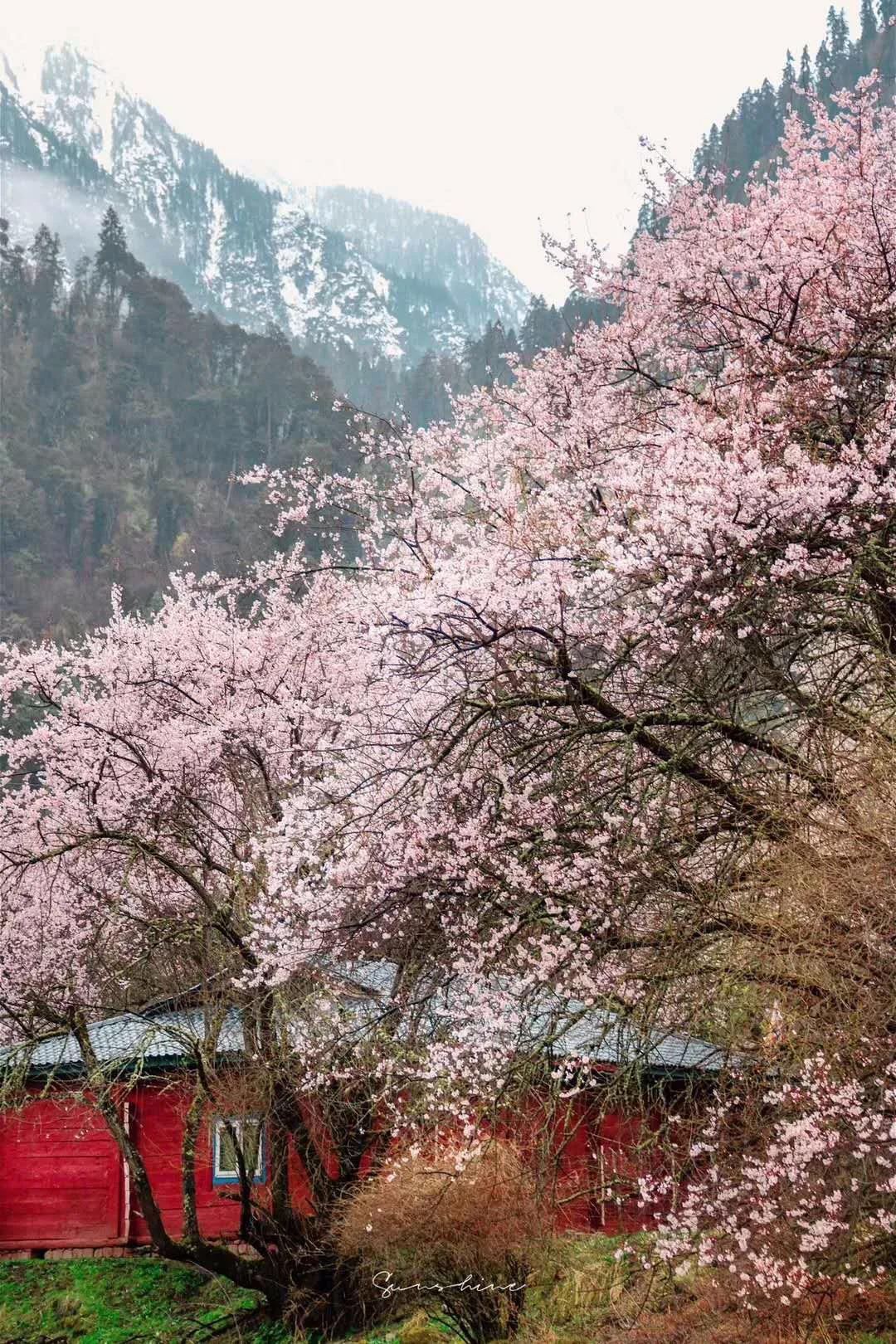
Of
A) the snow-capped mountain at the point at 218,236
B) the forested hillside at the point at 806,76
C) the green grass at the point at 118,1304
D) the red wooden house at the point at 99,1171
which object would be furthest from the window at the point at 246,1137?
the snow-capped mountain at the point at 218,236

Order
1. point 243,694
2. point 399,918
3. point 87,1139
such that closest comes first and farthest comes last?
point 399,918
point 243,694
point 87,1139

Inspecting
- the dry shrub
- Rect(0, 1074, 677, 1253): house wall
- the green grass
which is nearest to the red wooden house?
Rect(0, 1074, 677, 1253): house wall

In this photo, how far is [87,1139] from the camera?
17609 millimetres

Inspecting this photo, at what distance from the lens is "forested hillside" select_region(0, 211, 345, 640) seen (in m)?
64.6

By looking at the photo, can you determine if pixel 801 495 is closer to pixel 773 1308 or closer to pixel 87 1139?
pixel 773 1308

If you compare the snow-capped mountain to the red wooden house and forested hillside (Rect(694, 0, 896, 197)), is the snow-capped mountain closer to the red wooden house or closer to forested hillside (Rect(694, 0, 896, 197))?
forested hillside (Rect(694, 0, 896, 197))

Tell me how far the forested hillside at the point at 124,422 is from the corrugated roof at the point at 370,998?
149 feet

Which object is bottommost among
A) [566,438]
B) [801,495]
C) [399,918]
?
[399,918]

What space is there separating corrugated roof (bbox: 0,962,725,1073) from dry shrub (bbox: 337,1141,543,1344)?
1245 millimetres

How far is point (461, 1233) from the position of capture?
371 inches

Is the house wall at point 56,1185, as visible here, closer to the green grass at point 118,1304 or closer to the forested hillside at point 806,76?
the green grass at point 118,1304

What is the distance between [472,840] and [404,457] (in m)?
4.71

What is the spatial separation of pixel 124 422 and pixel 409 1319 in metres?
71.8

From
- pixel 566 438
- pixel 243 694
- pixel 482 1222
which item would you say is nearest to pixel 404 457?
pixel 566 438
